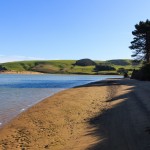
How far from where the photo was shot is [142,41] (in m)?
90.9

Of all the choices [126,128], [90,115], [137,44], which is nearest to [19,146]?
[126,128]

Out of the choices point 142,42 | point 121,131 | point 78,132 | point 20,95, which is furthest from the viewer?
point 142,42

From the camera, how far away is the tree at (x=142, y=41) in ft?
287

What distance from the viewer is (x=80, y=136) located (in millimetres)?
16359

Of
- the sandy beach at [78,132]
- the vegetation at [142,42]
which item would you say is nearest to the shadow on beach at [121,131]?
the sandy beach at [78,132]

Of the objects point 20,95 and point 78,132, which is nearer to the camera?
point 78,132

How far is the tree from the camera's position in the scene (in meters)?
87.4

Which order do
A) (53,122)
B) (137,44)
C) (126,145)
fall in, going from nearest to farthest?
(126,145) < (53,122) < (137,44)

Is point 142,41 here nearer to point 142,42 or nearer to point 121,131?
point 142,42

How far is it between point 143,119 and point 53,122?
5.42m

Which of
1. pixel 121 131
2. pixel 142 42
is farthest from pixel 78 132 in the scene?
pixel 142 42

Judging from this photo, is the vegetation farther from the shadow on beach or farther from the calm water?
the shadow on beach

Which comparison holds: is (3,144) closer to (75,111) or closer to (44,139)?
(44,139)

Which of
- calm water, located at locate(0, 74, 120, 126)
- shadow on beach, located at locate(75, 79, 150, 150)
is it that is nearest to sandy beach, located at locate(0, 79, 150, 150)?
shadow on beach, located at locate(75, 79, 150, 150)
